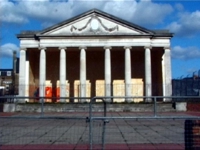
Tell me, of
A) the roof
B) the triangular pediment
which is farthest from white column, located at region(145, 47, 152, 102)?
the triangular pediment

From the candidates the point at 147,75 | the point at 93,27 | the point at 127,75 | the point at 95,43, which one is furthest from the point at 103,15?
the point at 147,75

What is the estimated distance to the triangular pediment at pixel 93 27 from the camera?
4219cm

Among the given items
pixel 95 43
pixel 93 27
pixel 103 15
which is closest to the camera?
pixel 95 43

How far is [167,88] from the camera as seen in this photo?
134 feet

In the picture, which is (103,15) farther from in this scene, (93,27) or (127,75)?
(127,75)

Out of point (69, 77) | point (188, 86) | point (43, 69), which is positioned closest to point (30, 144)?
point (43, 69)

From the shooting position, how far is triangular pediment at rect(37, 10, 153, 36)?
42188 millimetres

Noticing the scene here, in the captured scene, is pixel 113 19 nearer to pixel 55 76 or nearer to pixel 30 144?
pixel 55 76

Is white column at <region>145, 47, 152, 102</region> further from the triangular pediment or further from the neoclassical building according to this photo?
the triangular pediment

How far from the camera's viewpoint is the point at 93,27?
140ft

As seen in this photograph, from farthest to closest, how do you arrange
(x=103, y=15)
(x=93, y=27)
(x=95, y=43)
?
(x=103, y=15) → (x=93, y=27) → (x=95, y=43)

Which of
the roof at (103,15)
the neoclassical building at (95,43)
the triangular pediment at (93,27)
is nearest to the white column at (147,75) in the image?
the neoclassical building at (95,43)

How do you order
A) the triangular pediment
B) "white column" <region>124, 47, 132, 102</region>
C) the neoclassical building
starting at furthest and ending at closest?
the triangular pediment → the neoclassical building → "white column" <region>124, 47, 132, 102</region>

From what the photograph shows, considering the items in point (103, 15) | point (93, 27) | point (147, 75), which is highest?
point (103, 15)
